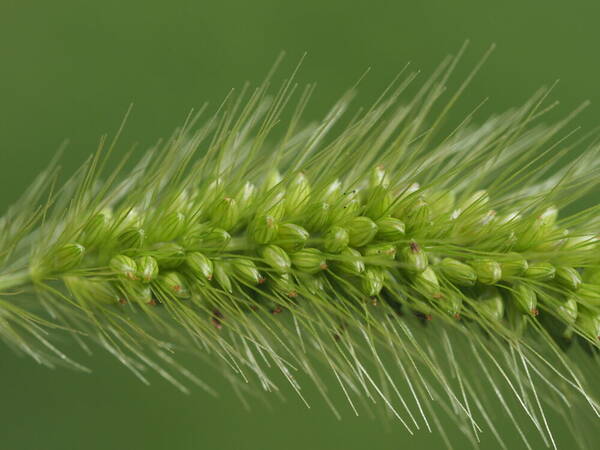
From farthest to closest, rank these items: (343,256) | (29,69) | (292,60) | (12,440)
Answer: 1. (292,60)
2. (29,69)
3. (12,440)
4. (343,256)

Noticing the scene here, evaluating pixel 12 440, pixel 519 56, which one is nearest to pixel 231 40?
pixel 519 56

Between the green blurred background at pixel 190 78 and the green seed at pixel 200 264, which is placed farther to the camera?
the green blurred background at pixel 190 78

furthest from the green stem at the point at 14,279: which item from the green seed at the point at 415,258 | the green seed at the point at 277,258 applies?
the green seed at the point at 415,258

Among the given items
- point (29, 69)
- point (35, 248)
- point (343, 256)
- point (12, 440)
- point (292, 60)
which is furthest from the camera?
point (292, 60)

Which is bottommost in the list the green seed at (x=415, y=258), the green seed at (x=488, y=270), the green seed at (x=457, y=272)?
the green seed at (x=488, y=270)

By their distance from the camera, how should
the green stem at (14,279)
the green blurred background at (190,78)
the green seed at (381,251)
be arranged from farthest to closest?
the green blurred background at (190,78)
the green stem at (14,279)
the green seed at (381,251)

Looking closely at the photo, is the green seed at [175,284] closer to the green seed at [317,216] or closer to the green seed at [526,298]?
the green seed at [317,216]

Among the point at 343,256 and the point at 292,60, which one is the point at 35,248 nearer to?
the point at 343,256
